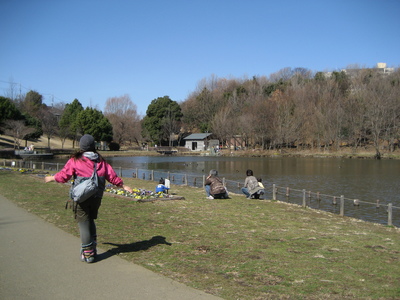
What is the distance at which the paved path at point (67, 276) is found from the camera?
4.45 m

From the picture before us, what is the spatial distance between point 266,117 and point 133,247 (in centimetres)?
7698

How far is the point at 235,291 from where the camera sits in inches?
182

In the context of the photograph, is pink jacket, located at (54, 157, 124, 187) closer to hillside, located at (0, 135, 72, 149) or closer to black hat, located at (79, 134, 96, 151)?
black hat, located at (79, 134, 96, 151)

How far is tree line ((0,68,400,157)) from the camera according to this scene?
228ft

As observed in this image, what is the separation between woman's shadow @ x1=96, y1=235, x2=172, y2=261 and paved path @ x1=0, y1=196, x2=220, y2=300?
201 mm

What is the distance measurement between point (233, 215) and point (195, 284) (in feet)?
19.4

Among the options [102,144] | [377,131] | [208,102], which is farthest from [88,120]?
[377,131]

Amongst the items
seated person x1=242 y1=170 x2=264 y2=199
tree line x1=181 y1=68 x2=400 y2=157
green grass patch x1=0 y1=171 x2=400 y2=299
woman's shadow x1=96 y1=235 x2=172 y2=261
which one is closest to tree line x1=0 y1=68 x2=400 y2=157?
tree line x1=181 y1=68 x2=400 y2=157

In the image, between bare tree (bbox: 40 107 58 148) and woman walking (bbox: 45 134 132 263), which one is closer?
woman walking (bbox: 45 134 132 263)

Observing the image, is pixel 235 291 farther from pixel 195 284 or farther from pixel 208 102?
pixel 208 102

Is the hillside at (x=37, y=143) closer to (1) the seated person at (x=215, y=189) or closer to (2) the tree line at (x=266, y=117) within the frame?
(2) the tree line at (x=266, y=117)

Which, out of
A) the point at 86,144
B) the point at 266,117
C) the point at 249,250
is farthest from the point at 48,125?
the point at 249,250

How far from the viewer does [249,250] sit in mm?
6609

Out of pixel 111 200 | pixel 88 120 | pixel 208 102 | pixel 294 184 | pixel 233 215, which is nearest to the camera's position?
pixel 233 215
